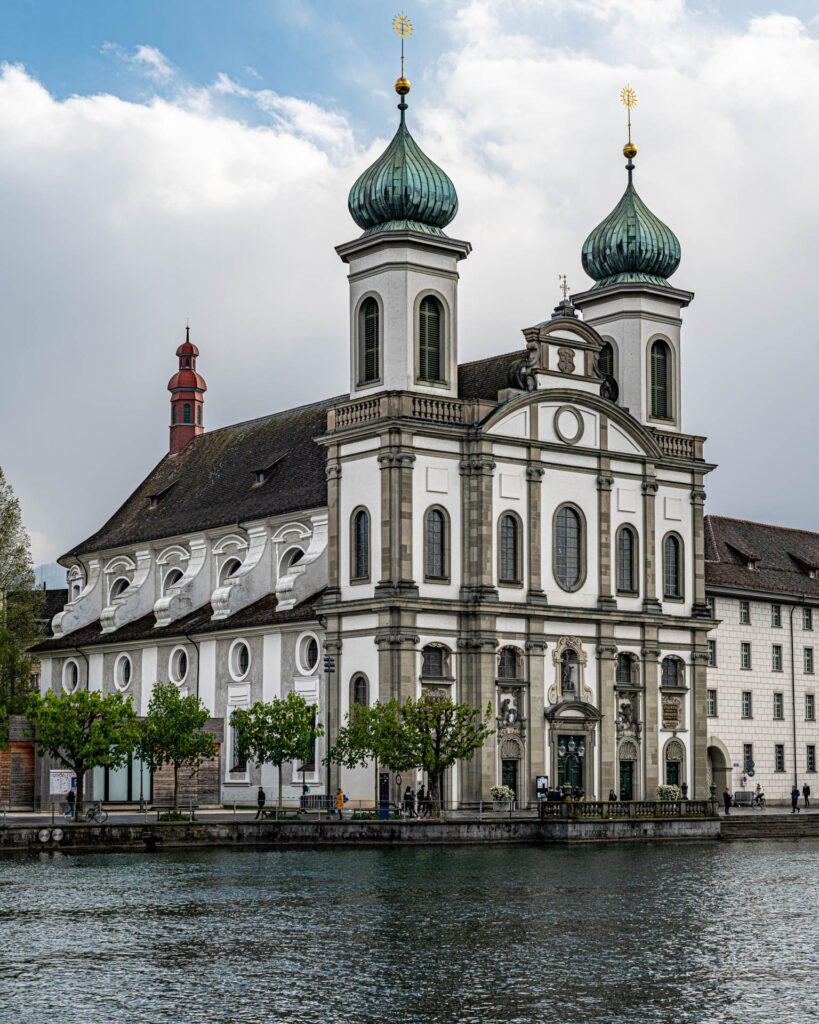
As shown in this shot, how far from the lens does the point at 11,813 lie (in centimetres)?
7669

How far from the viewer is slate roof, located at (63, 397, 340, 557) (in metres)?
85.3

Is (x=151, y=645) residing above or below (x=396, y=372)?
below

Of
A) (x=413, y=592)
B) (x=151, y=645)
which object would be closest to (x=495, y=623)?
(x=413, y=592)

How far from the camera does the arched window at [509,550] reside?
74.6m

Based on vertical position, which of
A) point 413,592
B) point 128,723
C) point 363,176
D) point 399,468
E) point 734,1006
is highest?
point 363,176

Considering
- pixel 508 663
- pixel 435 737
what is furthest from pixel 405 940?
pixel 508 663

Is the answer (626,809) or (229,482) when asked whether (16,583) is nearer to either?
(229,482)

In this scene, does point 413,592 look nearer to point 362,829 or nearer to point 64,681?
point 362,829

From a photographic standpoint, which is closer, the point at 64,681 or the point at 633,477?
the point at 633,477

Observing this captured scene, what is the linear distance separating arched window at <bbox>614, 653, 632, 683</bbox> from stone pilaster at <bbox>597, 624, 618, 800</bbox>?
96cm

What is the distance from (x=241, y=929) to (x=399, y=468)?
3585cm

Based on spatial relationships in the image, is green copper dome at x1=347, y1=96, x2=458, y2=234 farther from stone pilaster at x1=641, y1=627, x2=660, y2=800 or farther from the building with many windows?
the building with many windows

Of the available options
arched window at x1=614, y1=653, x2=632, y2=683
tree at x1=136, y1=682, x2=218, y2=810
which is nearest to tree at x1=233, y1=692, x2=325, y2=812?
tree at x1=136, y1=682, x2=218, y2=810

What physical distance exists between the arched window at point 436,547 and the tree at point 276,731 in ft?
25.1
